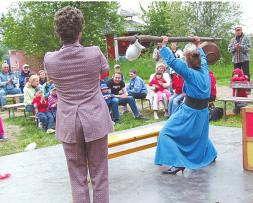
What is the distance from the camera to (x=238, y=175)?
207 inches

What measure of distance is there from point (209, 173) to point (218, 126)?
3137 mm

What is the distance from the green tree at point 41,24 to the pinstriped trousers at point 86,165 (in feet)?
68.1

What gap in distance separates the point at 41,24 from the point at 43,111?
1475cm

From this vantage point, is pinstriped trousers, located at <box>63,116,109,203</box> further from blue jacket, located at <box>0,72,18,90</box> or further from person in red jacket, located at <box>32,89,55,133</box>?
blue jacket, located at <box>0,72,18,90</box>

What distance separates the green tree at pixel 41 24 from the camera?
24.1 meters

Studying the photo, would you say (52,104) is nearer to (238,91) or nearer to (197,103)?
(238,91)

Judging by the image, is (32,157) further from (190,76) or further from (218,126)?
(218,126)

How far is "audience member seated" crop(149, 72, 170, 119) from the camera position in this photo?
420 inches

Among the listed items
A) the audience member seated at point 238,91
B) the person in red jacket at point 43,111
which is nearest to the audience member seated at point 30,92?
the person in red jacket at point 43,111

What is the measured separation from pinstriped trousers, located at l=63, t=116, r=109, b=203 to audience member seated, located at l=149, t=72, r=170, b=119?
6.95m

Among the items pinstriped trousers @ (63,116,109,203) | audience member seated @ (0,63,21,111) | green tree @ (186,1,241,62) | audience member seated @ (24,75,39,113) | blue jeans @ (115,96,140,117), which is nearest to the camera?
pinstriped trousers @ (63,116,109,203)

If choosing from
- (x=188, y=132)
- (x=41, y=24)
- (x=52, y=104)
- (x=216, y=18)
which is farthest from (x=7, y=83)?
(x=216, y=18)

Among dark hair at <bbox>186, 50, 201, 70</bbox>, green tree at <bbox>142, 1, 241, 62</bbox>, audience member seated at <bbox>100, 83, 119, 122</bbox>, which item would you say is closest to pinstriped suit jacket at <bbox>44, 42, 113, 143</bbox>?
dark hair at <bbox>186, 50, 201, 70</bbox>

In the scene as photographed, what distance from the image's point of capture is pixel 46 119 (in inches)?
389
